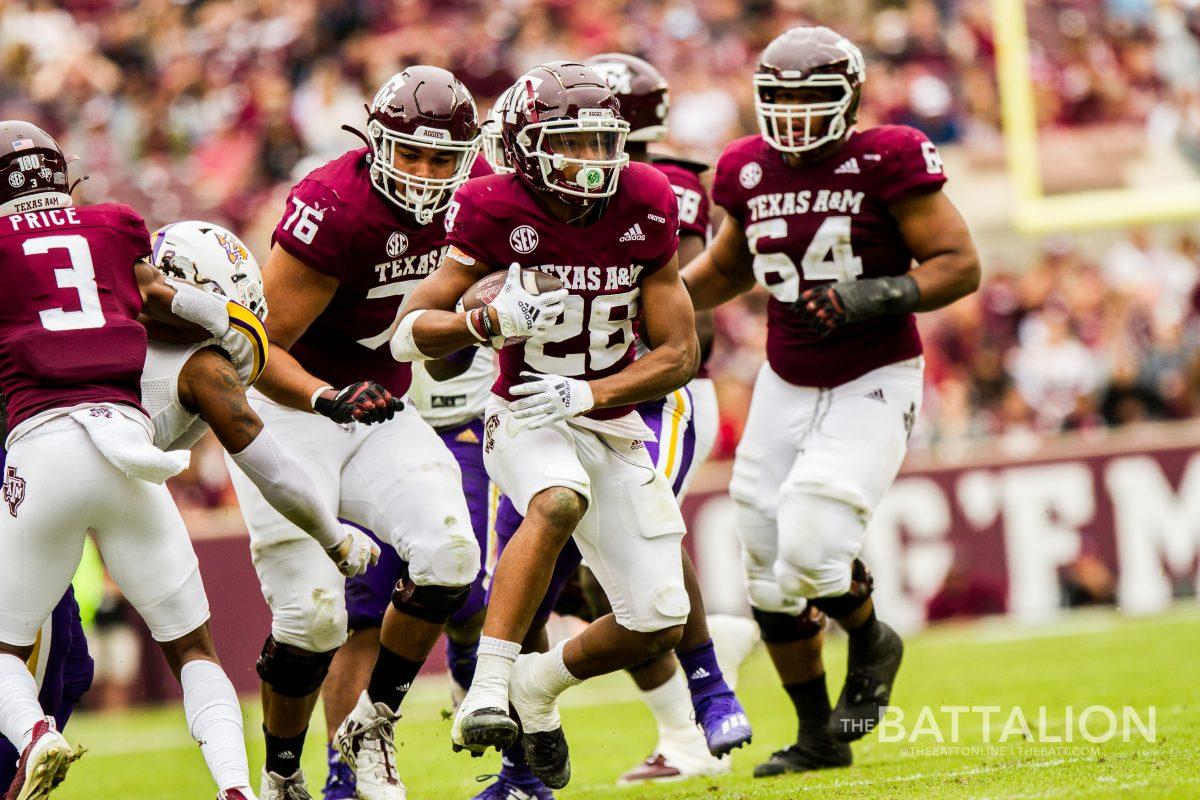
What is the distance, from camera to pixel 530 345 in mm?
4930

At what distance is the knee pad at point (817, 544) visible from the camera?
18.2ft

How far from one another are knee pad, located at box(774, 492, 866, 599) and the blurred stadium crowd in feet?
20.6

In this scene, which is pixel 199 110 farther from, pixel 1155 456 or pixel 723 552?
pixel 1155 456

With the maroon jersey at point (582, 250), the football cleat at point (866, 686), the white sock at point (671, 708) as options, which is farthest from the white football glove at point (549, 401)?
the white sock at point (671, 708)

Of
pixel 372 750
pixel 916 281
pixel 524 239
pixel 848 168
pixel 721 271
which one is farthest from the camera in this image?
pixel 721 271

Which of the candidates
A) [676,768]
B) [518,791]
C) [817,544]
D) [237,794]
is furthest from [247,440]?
[676,768]

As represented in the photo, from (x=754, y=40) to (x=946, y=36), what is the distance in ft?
5.59

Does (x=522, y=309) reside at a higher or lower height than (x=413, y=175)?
lower

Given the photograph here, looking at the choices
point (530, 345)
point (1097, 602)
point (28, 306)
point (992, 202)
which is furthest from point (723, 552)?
point (28, 306)

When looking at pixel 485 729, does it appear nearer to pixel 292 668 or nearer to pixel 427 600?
pixel 427 600

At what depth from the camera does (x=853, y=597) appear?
577 cm

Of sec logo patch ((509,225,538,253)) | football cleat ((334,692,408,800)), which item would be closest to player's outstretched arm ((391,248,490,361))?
sec logo patch ((509,225,538,253))

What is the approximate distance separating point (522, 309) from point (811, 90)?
1649 mm

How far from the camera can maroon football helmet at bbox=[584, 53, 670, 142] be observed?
6270 mm
